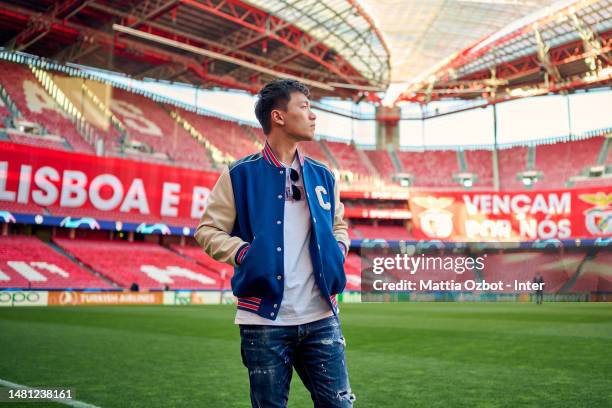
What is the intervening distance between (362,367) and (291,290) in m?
6.04

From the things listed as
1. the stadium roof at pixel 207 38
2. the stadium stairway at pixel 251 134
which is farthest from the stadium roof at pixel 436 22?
the stadium stairway at pixel 251 134


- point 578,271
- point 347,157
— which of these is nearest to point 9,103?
point 347,157

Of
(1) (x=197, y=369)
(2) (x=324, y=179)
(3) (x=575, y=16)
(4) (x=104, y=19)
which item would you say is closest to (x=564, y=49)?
(3) (x=575, y=16)

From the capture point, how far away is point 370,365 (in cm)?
888

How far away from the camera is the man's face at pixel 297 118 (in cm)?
331

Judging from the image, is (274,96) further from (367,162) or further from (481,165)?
(481,165)

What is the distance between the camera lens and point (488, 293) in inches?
1585

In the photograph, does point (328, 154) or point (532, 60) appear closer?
point (532, 60)

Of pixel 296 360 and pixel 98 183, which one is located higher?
pixel 98 183

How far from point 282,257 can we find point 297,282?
0.16 meters

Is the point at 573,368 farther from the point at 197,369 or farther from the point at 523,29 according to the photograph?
the point at 523,29

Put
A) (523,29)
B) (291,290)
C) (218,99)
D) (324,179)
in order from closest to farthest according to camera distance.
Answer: (291,290)
(324,179)
(523,29)
(218,99)

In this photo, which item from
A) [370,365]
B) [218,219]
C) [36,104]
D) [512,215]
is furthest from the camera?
[512,215]

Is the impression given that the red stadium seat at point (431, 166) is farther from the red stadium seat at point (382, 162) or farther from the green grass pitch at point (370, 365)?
the green grass pitch at point (370, 365)
